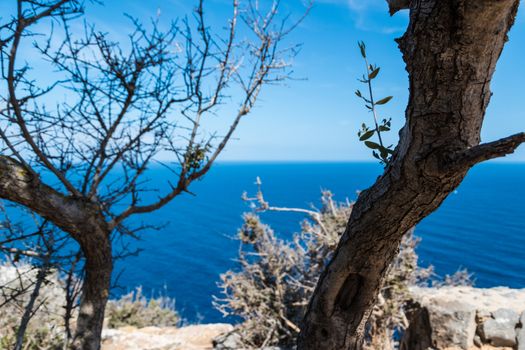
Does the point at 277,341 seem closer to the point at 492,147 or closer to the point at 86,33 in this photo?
the point at 86,33

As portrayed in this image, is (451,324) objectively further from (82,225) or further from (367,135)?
(82,225)

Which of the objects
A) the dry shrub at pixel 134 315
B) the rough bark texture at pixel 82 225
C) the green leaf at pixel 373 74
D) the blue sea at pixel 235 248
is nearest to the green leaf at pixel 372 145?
the green leaf at pixel 373 74

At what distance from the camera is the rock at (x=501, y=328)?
439 cm

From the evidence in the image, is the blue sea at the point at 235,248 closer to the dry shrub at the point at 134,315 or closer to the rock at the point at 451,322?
the dry shrub at the point at 134,315

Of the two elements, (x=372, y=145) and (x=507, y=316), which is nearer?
(x=372, y=145)

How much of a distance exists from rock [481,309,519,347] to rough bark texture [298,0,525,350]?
4165 mm

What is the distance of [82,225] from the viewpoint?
245 cm

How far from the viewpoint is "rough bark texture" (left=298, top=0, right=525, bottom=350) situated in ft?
3.15

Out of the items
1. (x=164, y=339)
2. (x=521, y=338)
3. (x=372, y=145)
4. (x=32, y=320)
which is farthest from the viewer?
(x=32, y=320)

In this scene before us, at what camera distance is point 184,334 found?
809cm

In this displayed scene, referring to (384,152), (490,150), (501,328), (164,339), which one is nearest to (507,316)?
(501,328)

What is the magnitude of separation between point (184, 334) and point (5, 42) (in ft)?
23.6

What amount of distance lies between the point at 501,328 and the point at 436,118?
4.62m

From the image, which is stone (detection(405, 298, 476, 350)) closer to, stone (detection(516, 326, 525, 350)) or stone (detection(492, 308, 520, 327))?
stone (detection(492, 308, 520, 327))
